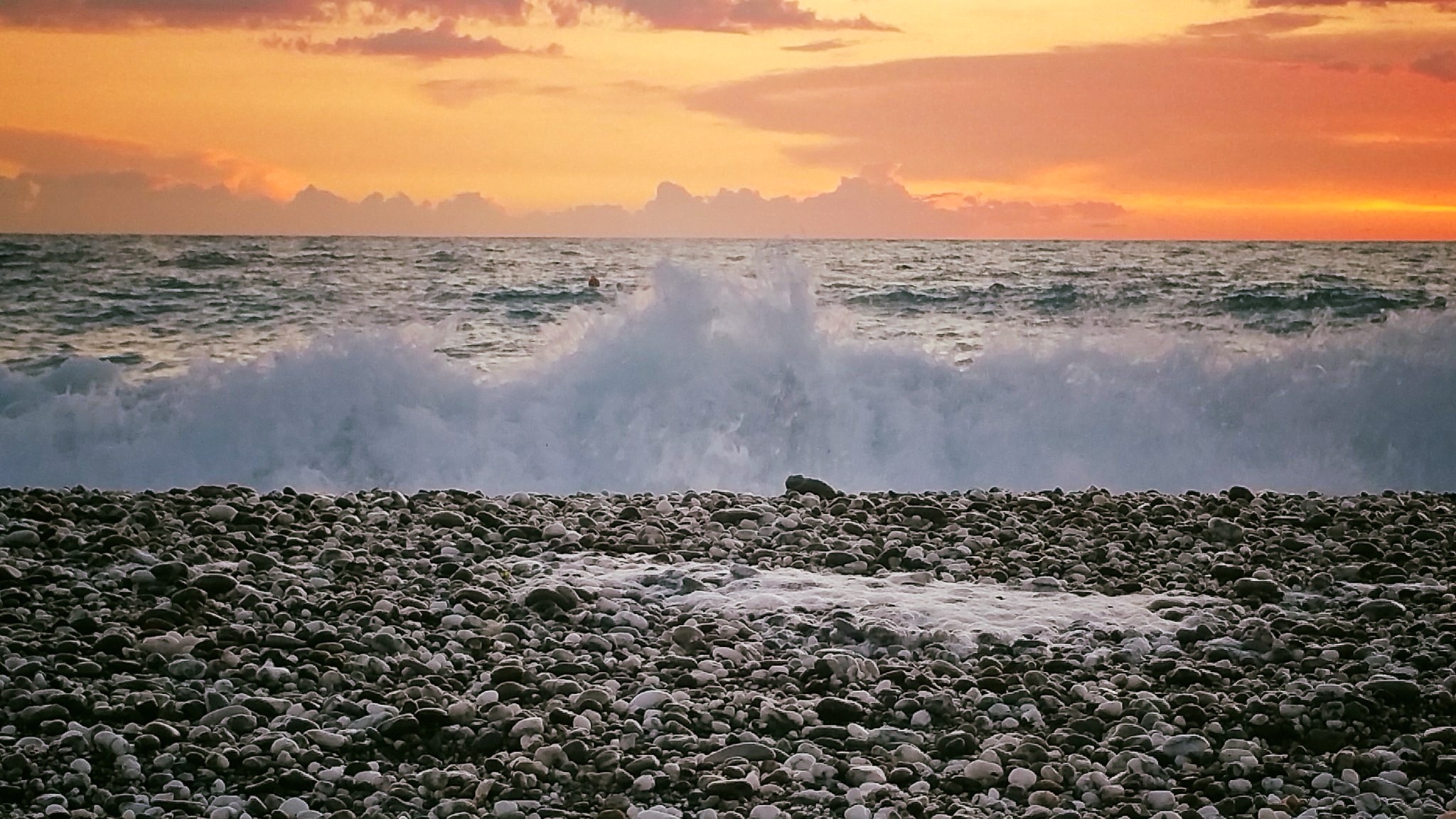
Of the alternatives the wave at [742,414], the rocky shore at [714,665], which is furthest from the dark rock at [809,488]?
the wave at [742,414]

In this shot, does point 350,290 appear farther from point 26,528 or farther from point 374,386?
point 26,528

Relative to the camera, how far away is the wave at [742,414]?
37.0 feet

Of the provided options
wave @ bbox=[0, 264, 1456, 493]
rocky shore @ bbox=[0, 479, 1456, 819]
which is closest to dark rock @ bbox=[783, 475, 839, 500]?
rocky shore @ bbox=[0, 479, 1456, 819]

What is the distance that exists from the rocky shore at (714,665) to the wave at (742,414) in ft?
12.7

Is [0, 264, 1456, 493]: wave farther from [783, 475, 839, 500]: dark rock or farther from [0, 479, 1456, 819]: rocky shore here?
[0, 479, 1456, 819]: rocky shore

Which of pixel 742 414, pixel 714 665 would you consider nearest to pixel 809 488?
pixel 742 414

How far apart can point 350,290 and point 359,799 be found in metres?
21.9

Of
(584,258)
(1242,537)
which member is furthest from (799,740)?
(584,258)

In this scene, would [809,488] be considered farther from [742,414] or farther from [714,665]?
[714,665]

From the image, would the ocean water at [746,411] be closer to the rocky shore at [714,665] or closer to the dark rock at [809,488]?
the dark rock at [809,488]

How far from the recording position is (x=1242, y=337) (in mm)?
19781

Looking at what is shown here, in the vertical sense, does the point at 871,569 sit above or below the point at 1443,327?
below

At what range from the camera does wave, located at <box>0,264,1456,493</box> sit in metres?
11.3

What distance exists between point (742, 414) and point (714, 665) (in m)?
7.48
